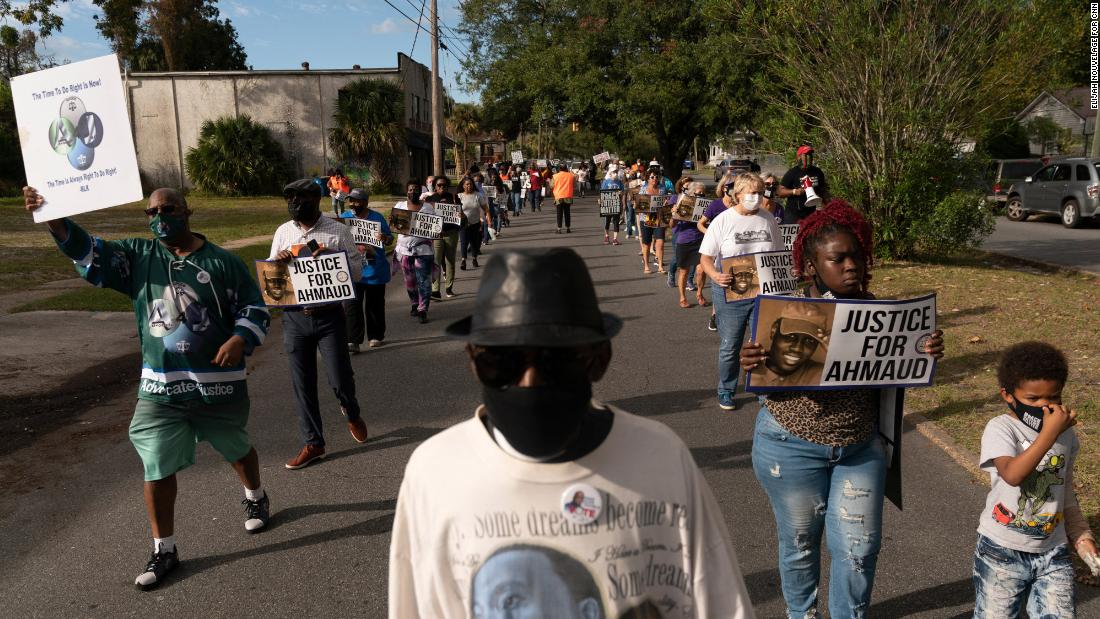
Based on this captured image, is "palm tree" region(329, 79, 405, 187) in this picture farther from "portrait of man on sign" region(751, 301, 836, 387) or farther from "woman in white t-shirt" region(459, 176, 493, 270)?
"portrait of man on sign" region(751, 301, 836, 387)

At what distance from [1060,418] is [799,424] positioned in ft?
2.94

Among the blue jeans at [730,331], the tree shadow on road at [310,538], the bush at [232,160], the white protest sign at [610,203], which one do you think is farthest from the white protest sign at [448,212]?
Result: the bush at [232,160]

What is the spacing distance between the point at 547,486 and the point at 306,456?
4.49 metres

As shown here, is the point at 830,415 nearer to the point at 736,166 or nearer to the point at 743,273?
the point at 743,273

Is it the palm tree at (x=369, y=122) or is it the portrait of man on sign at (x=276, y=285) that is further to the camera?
the palm tree at (x=369, y=122)

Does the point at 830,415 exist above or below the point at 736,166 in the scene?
below

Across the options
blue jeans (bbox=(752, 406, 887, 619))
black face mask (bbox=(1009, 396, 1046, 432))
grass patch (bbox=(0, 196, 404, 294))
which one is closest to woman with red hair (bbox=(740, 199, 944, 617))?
blue jeans (bbox=(752, 406, 887, 619))

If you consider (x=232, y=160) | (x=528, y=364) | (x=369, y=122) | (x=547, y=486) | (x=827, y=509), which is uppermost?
(x=369, y=122)

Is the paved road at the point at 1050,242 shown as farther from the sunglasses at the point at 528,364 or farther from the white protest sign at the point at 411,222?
the sunglasses at the point at 528,364

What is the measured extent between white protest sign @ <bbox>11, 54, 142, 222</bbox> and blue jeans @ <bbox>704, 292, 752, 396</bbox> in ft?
14.1

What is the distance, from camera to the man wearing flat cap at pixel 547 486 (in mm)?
1571

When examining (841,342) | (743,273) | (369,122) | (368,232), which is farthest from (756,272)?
(369,122)

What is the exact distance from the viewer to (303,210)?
5.97 m

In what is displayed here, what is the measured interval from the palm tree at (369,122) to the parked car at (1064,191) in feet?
89.7
